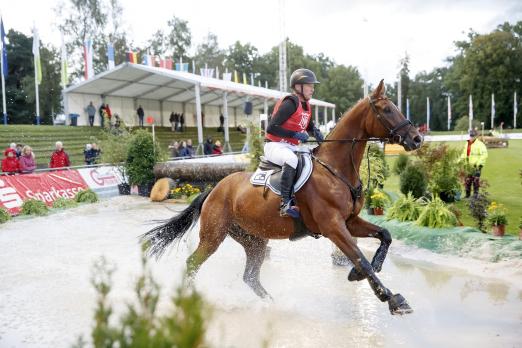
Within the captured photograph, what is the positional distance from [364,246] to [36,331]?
624 cm

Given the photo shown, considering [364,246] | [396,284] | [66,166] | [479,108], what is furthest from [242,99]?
[479,108]

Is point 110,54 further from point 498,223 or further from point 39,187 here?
point 498,223

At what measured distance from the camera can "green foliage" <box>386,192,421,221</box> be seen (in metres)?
9.77

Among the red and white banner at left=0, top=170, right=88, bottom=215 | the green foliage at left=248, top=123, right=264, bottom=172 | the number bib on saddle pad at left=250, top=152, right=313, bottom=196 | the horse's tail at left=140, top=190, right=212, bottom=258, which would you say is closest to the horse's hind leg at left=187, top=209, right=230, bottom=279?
the horse's tail at left=140, top=190, right=212, bottom=258

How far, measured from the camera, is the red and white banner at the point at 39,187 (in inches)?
543

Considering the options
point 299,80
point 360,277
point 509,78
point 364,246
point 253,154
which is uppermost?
point 509,78

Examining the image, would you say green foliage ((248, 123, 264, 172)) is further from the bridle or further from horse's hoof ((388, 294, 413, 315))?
horse's hoof ((388, 294, 413, 315))

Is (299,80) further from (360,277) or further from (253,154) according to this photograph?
(253,154)

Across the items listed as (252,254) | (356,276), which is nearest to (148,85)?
(252,254)

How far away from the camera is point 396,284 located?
696 centimetres

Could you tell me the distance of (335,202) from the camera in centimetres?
527

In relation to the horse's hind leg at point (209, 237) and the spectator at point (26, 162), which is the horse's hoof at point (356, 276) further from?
the spectator at point (26, 162)

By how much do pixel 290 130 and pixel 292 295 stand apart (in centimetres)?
239

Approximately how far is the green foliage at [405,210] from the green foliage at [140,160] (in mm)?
9943
